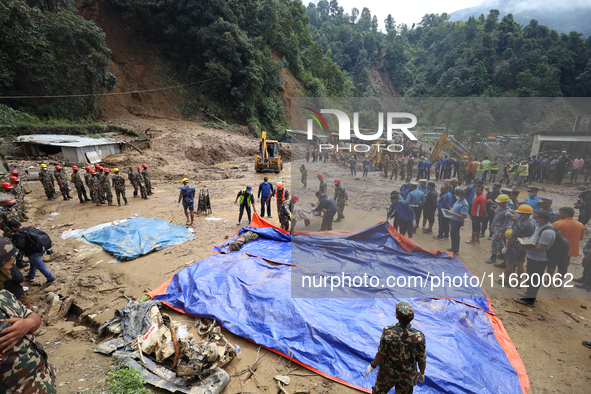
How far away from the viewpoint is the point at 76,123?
754 inches

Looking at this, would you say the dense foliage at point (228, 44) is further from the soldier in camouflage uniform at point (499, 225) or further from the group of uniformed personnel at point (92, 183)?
the soldier in camouflage uniform at point (499, 225)

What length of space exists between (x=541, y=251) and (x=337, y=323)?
4213 millimetres

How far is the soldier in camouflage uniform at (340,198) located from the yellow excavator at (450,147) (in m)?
2.23

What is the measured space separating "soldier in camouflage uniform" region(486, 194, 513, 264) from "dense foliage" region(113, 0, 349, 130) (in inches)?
1065

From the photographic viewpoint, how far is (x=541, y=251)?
4.97m

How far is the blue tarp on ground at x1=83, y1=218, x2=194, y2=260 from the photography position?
23.0 feet

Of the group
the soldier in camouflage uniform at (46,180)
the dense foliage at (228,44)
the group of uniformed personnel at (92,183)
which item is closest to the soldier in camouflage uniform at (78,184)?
the group of uniformed personnel at (92,183)

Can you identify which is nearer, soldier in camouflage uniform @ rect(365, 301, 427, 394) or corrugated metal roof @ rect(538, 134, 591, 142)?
soldier in camouflage uniform @ rect(365, 301, 427, 394)

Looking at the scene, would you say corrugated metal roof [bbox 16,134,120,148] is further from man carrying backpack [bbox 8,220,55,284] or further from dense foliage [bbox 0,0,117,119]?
man carrying backpack [bbox 8,220,55,284]

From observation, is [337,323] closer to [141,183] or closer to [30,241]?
[30,241]

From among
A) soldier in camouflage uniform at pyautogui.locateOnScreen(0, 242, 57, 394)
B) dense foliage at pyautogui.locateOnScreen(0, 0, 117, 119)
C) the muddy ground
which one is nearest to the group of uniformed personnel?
the muddy ground

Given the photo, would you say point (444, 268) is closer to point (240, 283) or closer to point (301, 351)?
point (301, 351)

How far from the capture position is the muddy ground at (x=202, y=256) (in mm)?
3571

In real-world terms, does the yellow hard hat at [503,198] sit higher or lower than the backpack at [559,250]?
higher
